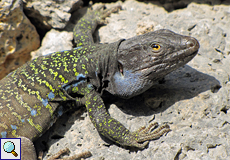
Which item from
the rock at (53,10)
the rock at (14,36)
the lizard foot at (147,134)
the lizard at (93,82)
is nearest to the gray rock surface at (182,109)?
the lizard foot at (147,134)


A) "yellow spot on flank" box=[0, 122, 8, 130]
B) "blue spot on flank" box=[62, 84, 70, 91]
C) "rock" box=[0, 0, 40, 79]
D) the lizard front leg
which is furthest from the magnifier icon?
"rock" box=[0, 0, 40, 79]

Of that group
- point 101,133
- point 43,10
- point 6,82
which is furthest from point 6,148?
point 43,10

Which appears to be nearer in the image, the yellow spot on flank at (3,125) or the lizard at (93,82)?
the lizard at (93,82)

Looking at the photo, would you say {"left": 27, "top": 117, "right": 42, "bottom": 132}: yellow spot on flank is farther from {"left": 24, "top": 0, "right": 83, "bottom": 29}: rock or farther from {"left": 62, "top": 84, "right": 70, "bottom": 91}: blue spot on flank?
{"left": 24, "top": 0, "right": 83, "bottom": 29}: rock

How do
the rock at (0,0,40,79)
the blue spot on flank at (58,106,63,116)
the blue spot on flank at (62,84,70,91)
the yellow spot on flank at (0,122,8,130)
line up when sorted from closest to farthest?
the yellow spot on flank at (0,122,8,130) < the blue spot on flank at (62,84,70,91) < the blue spot on flank at (58,106,63,116) < the rock at (0,0,40,79)

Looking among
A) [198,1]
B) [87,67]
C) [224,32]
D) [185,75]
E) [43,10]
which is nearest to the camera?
[87,67]

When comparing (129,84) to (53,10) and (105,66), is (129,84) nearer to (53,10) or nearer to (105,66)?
(105,66)

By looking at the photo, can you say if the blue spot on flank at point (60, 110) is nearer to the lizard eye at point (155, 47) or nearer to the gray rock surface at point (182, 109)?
the gray rock surface at point (182, 109)

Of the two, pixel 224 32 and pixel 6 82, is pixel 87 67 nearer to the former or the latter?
pixel 6 82
